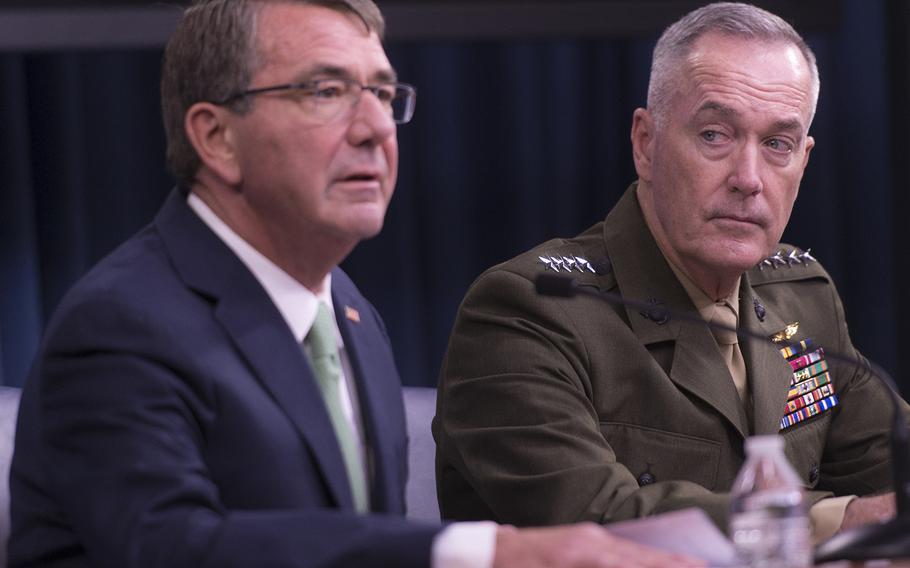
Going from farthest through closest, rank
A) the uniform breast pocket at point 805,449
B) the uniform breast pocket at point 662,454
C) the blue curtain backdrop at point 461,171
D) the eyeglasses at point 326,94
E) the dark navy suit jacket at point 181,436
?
1. the blue curtain backdrop at point 461,171
2. the uniform breast pocket at point 805,449
3. the uniform breast pocket at point 662,454
4. the eyeglasses at point 326,94
5. the dark navy suit jacket at point 181,436

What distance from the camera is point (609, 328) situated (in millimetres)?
2305

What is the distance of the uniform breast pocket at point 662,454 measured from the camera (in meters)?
2.26

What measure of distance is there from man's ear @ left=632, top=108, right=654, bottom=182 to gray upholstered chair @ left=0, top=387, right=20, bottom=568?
1109mm

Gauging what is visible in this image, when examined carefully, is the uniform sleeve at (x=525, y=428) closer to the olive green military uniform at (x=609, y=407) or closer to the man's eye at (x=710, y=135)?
the olive green military uniform at (x=609, y=407)

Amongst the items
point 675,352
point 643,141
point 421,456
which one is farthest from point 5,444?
point 643,141

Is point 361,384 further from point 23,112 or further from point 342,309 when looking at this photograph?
point 23,112

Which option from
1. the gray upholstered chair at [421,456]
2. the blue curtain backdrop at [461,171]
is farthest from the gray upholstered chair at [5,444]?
the blue curtain backdrop at [461,171]

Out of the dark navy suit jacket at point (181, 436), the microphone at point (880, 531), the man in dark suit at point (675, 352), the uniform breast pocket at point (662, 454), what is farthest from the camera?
the uniform breast pocket at point (662, 454)

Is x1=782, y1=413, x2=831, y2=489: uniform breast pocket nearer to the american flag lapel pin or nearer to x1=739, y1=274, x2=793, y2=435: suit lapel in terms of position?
x1=739, y1=274, x2=793, y2=435: suit lapel

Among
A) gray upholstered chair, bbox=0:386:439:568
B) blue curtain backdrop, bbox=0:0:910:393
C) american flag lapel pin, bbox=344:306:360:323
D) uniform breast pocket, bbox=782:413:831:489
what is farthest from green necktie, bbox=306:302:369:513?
blue curtain backdrop, bbox=0:0:910:393

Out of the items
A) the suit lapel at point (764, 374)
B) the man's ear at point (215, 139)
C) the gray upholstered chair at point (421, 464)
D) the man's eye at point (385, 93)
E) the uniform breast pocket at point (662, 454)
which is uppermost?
the man's eye at point (385, 93)

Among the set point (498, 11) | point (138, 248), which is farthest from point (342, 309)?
point (498, 11)

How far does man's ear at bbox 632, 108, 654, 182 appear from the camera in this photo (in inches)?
98.4

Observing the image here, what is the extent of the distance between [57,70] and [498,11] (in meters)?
1.15
